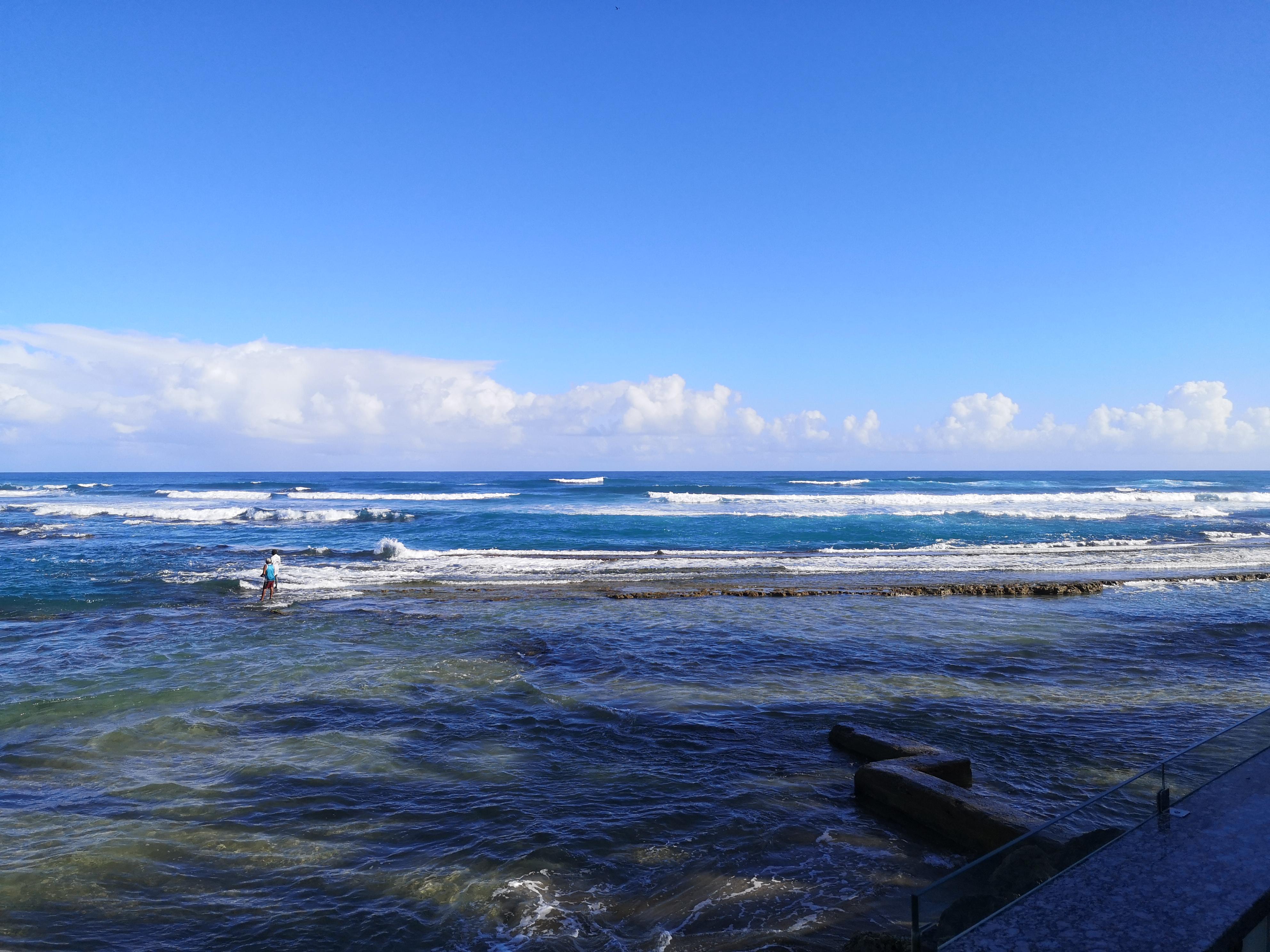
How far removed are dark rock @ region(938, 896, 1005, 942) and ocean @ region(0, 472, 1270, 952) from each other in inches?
56.7

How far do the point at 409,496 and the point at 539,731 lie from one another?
59.4 meters

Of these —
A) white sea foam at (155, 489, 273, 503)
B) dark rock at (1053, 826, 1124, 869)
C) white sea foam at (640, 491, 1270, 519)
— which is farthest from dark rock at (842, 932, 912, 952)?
white sea foam at (155, 489, 273, 503)

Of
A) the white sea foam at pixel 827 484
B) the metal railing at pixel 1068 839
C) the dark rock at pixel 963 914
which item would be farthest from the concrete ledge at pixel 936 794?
the white sea foam at pixel 827 484

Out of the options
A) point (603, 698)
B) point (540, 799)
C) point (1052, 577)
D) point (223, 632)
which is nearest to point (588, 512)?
point (1052, 577)

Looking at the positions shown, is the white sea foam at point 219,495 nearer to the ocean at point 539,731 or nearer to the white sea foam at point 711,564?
the white sea foam at point 711,564

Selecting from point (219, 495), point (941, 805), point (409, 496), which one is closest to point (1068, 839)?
point (941, 805)

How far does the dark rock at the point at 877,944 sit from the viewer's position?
3969 millimetres

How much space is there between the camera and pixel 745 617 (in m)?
14.7

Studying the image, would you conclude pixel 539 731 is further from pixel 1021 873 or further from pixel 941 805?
pixel 1021 873

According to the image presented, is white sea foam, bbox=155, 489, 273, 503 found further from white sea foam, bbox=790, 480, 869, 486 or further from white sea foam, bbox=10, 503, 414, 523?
white sea foam, bbox=790, 480, 869, 486

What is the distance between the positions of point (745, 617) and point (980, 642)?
434 centimetres

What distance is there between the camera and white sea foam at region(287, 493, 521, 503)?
5909 centimetres

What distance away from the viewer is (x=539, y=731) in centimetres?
Result: 828

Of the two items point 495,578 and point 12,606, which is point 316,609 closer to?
point 495,578
